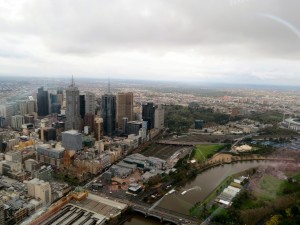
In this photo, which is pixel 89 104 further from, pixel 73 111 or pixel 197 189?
pixel 197 189

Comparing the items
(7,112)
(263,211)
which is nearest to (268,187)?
(263,211)

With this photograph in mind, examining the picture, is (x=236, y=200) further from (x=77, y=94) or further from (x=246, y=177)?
(x=77, y=94)

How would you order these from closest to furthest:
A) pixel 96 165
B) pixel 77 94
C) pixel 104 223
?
pixel 104 223 < pixel 96 165 < pixel 77 94

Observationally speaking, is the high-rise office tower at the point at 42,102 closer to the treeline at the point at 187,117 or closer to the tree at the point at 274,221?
the treeline at the point at 187,117

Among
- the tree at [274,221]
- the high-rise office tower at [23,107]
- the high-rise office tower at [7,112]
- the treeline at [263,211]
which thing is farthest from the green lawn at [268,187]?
the high-rise office tower at [23,107]

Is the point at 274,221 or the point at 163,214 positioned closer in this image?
the point at 274,221

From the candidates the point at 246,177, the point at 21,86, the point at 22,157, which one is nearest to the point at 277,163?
the point at 246,177

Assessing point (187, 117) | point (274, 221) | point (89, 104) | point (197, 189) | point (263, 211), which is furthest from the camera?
point (187, 117)
